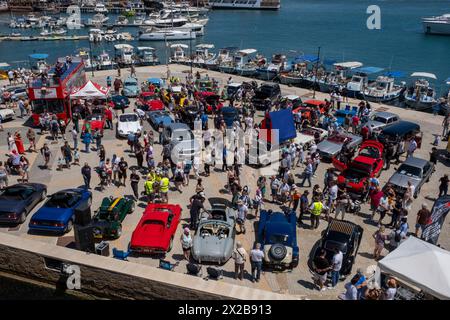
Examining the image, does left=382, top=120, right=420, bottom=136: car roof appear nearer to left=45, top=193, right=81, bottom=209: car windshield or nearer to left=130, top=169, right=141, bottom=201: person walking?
left=130, top=169, right=141, bottom=201: person walking

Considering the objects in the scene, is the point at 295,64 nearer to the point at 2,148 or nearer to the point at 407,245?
the point at 2,148

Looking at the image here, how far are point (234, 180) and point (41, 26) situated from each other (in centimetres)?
8825

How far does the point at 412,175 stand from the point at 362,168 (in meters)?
2.33

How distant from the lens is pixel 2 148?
23672 mm

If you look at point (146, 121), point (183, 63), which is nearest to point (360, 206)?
point (146, 121)

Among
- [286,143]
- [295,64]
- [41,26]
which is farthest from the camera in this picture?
[41,26]

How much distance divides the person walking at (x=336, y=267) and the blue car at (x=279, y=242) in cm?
133

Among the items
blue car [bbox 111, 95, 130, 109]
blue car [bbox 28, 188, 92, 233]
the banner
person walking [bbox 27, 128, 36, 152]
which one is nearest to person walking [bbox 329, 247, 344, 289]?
the banner

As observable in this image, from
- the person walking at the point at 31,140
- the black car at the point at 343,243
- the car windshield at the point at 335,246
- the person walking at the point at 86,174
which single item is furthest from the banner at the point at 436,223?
the person walking at the point at 31,140

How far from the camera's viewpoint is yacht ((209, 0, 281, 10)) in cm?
12438

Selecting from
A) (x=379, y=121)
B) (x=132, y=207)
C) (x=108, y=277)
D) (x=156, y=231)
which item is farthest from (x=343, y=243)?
(x=379, y=121)

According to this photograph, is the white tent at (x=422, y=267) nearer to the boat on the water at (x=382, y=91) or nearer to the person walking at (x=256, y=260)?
the person walking at (x=256, y=260)

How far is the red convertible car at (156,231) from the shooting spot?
45.8 feet
